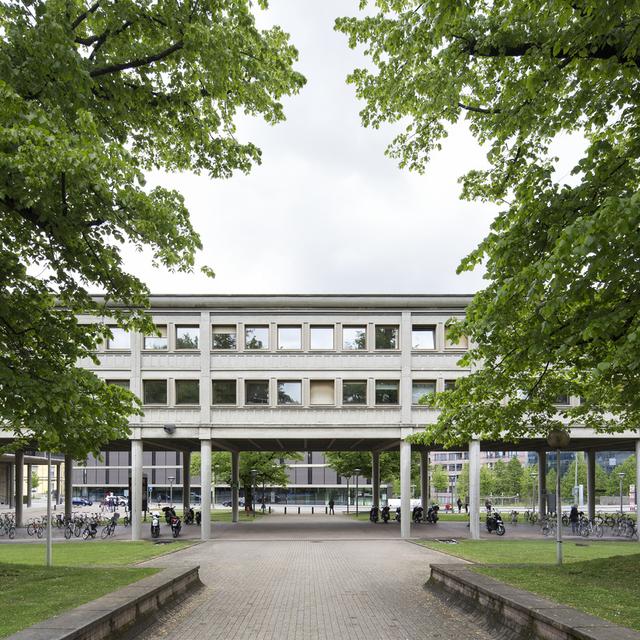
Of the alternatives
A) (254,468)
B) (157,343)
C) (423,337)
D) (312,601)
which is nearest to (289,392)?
(157,343)

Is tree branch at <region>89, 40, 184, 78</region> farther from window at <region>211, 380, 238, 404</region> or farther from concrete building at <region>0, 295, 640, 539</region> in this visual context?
window at <region>211, 380, 238, 404</region>

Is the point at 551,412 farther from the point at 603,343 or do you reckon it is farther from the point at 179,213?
the point at 179,213

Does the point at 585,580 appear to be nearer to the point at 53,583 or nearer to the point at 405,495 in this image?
the point at 53,583

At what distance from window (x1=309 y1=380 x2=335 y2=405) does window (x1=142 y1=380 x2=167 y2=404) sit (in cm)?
691

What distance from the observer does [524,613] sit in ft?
29.4

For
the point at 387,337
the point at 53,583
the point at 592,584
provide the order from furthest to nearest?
the point at 387,337 → the point at 53,583 → the point at 592,584

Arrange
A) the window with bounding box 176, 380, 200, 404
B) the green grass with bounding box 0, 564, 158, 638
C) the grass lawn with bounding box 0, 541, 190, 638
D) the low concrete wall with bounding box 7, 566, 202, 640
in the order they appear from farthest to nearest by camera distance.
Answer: the window with bounding box 176, 380, 200, 404
the grass lawn with bounding box 0, 541, 190, 638
the green grass with bounding box 0, 564, 158, 638
the low concrete wall with bounding box 7, 566, 202, 640

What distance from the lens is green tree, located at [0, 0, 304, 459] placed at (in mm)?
9414

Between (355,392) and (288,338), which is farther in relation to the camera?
(288,338)

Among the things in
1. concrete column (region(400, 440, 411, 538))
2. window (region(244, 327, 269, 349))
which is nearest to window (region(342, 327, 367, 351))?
window (region(244, 327, 269, 349))

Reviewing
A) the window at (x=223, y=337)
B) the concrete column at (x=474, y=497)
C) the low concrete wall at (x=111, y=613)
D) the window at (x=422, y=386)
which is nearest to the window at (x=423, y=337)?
the window at (x=422, y=386)

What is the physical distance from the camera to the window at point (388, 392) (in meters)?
32.9

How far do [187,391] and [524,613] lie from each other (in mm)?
25378

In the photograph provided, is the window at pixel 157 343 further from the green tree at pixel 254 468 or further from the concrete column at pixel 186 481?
the green tree at pixel 254 468
